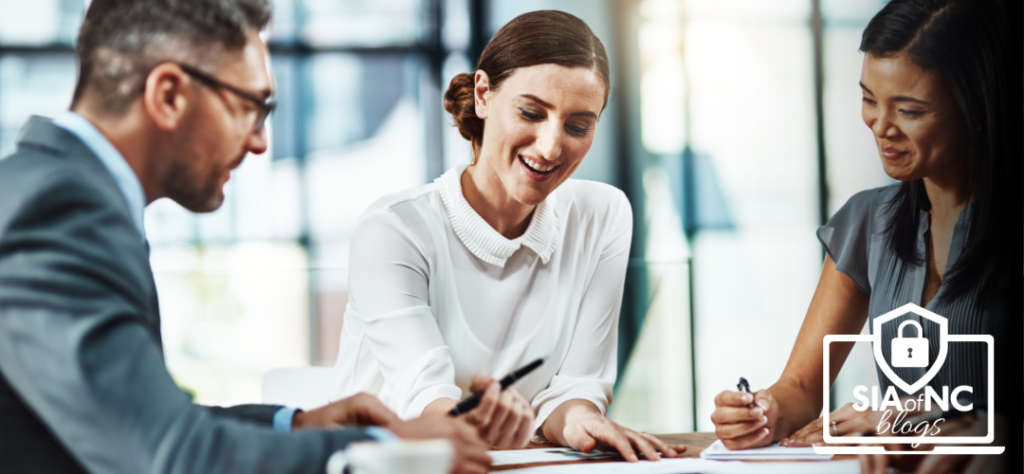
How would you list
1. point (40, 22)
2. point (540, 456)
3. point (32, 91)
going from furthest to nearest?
point (40, 22)
point (32, 91)
point (540, 456)

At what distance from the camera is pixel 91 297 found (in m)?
0.72

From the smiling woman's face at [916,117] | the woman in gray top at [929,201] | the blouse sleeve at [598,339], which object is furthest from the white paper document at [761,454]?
the smiling woman's face at [916,117]

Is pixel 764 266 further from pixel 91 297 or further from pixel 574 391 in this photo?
pixel 91 297

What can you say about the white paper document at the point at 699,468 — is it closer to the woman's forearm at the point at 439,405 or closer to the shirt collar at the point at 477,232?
the woman's forearm at the point at 439,405

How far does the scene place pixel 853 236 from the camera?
4.87ft

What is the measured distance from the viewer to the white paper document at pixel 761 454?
3.77 feet

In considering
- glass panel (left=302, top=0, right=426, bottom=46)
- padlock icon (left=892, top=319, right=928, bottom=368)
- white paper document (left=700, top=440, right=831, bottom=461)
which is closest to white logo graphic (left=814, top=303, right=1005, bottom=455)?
padlock icon (left=892, top=319, right=928, bottom=368)

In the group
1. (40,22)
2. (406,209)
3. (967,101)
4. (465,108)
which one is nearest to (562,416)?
(406,209)

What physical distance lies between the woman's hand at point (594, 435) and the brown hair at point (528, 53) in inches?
20.4

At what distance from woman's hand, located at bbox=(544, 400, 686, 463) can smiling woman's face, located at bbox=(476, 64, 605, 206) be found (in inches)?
15.5

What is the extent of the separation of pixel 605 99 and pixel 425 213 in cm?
41

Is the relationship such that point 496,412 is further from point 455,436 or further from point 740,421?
point 740,421

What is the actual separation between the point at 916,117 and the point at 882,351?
453 millimetres

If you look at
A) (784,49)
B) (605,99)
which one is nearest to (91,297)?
(605,99)
